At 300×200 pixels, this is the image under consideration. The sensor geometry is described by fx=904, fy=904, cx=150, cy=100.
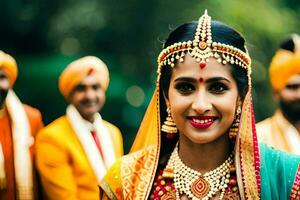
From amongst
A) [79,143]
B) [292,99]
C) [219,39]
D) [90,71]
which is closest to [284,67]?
[292,99]

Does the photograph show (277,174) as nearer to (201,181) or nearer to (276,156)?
(276,156)

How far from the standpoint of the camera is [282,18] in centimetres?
862

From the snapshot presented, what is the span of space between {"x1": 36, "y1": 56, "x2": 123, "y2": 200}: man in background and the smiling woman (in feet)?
7.51

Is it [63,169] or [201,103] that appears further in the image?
[63,169]

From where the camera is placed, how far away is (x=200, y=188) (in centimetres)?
336

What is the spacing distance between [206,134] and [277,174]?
0.31 meters

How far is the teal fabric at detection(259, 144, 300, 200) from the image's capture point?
10.7ft

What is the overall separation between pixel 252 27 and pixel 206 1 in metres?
0.49

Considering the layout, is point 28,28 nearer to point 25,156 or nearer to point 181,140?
point 25,156

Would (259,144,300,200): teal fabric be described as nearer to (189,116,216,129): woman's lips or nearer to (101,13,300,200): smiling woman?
(101,13,300,200): smiling woman

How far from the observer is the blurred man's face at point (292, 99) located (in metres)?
5.91

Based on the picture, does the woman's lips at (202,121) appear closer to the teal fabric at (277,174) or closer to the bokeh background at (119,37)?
the teal fabric at (277,174)

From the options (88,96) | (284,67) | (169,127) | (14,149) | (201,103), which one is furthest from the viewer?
(88,96)

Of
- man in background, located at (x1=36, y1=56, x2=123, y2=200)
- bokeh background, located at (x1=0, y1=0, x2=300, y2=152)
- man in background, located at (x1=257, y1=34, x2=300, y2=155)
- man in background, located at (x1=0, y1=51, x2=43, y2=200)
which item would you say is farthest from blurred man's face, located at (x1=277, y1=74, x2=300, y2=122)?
bokeh background, located at (x1=0, y1=0, x2=300, y2=152)
